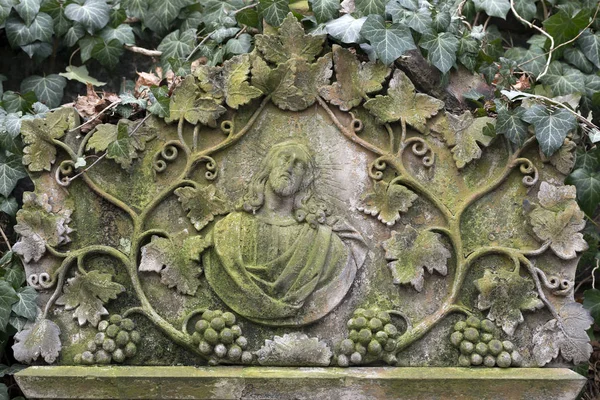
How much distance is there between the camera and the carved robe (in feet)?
14.6

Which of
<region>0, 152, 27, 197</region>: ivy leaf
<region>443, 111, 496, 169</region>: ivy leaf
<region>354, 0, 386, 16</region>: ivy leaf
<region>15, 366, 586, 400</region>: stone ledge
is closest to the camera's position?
<region>15, 366, 586, 400</region>: stone ledge

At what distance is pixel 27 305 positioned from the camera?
4.50 metres

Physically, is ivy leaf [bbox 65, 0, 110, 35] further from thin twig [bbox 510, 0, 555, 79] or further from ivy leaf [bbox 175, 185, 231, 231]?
thin twig [bbox 510, 0, 555, 79]

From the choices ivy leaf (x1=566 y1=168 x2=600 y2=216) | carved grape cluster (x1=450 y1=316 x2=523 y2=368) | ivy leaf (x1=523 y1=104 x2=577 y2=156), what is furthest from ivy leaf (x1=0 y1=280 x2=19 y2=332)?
ivy leaf (x1=566 y1=168 x2=600 y2=216)


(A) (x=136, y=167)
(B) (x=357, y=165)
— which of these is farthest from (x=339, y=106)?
(A) (x=136, y=167)

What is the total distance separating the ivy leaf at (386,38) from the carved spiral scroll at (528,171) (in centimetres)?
67

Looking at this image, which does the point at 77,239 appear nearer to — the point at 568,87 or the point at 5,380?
the point at 5,380

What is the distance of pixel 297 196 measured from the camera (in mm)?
4582

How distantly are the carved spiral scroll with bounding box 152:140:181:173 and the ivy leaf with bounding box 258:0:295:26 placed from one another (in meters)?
0.70

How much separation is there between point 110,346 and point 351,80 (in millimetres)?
1518

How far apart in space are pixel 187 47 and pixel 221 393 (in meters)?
1.73

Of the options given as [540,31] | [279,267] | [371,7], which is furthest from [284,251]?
[540,31]

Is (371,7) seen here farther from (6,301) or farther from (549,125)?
(6,301)

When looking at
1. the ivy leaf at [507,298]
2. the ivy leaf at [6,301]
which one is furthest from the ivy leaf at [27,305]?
the ivy leaf at [507,298]
